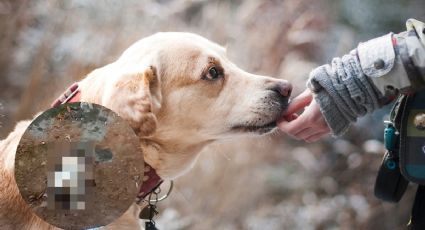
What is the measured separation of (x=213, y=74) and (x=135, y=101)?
34 centimetres

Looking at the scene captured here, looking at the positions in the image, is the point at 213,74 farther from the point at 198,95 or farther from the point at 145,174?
the point at 145,174

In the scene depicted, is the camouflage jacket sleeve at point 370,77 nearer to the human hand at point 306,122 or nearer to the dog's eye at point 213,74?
the human hand at point 306,122

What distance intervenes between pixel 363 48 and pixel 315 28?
102 cm

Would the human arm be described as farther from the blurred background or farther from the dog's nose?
the blurred background

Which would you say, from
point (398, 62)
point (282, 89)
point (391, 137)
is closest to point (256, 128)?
point (282, 89)

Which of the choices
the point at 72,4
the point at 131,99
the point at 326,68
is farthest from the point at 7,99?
the point at 326,68

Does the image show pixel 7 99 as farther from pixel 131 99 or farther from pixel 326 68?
pixel 326 68

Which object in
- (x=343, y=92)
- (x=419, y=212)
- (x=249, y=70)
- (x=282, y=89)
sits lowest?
(x=249, y=70)

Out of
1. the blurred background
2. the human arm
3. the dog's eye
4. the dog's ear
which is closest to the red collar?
the dog's ear

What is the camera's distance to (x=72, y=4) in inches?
81.7

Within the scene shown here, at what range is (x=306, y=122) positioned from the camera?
1178mm
